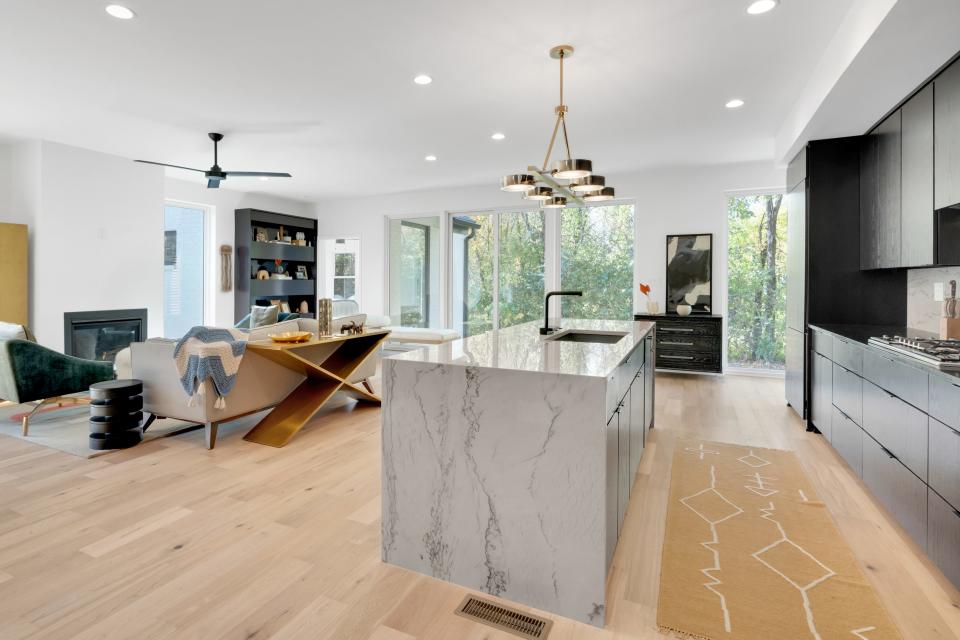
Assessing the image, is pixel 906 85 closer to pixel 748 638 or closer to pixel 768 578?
pixel 768 578

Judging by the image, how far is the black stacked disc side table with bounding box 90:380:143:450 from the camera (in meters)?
3.48

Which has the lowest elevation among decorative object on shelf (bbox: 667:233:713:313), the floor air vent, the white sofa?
the floor air vent

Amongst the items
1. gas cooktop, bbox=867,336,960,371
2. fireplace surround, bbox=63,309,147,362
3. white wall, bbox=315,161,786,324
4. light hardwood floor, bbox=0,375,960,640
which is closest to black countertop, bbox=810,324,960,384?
gas cooktop, bbox=867,336,960,371

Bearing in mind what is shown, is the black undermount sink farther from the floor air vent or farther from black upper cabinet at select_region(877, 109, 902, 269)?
black upper cabinet at select_region(877, 109, 902, 269)

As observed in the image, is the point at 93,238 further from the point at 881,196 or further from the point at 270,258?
the point at 881,196

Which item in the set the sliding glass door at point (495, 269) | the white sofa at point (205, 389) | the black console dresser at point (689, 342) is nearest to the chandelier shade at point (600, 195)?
the white sofa at point (205, 389)

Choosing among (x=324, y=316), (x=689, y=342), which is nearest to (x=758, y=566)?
(x=324, y=316)

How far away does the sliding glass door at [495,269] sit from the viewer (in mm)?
7562

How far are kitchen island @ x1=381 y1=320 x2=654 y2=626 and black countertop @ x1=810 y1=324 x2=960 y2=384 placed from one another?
1.17 m

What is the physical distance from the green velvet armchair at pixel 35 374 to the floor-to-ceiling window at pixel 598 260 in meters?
5.57

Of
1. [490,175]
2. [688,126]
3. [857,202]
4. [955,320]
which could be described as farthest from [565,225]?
[955,320]

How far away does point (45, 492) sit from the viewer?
2799mm

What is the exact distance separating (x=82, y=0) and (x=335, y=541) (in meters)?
3.12

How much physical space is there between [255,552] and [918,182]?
408cm
